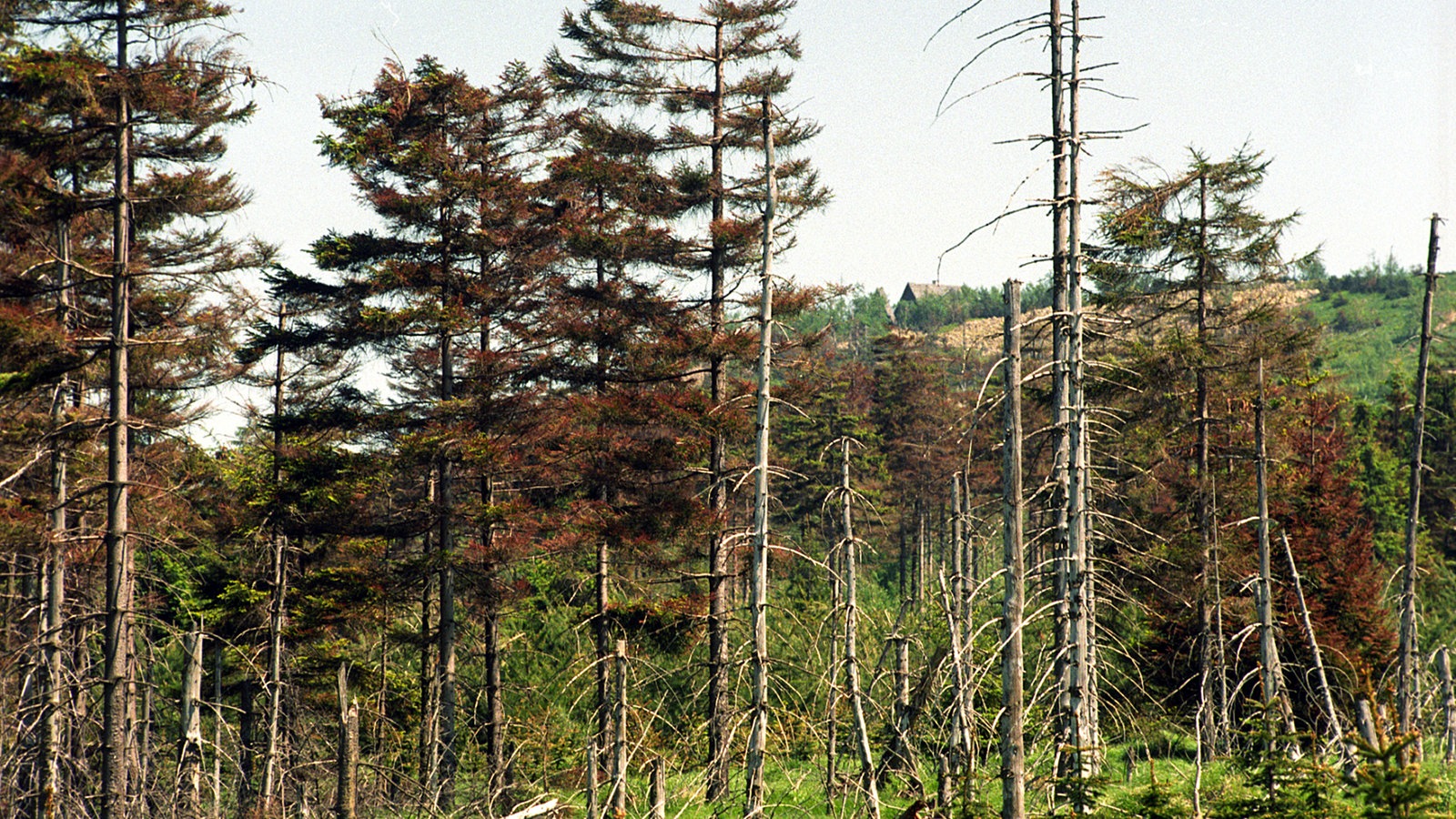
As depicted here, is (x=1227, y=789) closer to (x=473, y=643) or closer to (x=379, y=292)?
(x=379, y=292)

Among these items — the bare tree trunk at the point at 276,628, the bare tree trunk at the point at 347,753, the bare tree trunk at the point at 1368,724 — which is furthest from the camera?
the bare tree trunk at the point at 276,628

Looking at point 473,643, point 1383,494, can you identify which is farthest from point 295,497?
point 1383,494

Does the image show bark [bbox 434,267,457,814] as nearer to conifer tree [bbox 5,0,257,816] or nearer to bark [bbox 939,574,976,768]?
conifer tree [bbox 5,0,257,816]

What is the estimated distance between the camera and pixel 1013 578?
640 cm

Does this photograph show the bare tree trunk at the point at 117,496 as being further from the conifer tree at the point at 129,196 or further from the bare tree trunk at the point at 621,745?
the bare tree trunk at the point at 621,745

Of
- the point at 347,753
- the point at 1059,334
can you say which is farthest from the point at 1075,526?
the point at 347,753

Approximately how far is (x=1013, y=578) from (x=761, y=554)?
3676 mm

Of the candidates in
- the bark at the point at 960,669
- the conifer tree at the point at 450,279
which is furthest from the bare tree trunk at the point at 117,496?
the bark at the point at 960,669

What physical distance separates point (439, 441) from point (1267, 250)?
16733 mm

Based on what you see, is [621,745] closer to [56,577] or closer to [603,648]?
[603,648]

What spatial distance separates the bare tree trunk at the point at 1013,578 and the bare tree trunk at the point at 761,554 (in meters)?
2.97

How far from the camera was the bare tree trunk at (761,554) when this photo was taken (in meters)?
9.32

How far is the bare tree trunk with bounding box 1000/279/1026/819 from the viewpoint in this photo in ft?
20.9

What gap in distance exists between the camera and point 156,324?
1967cm
